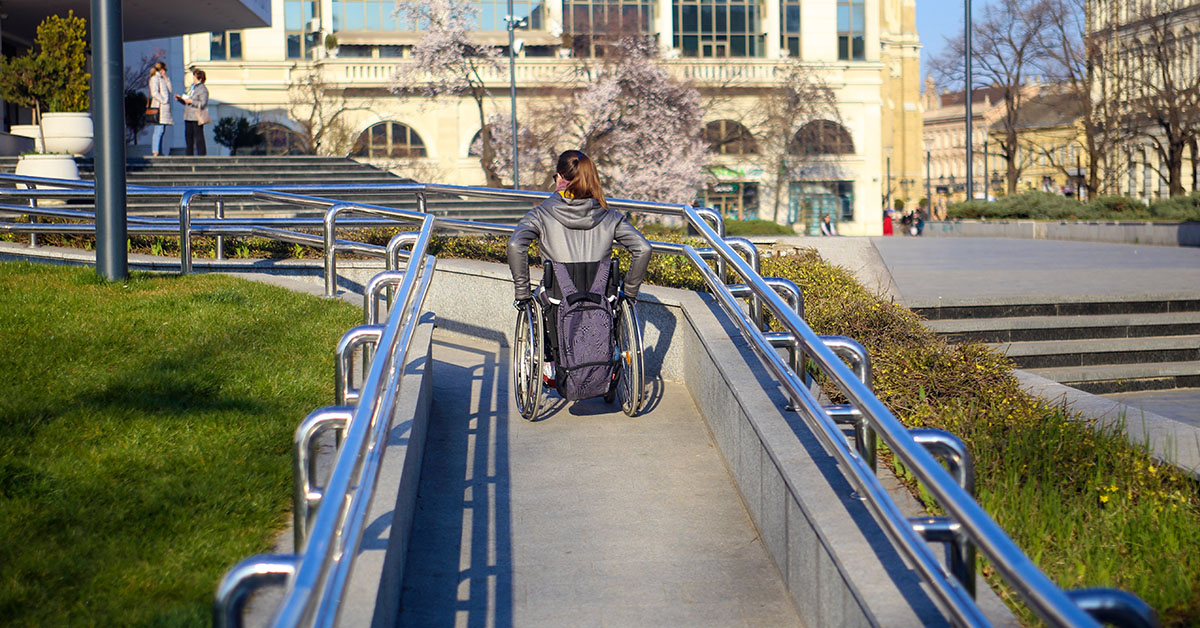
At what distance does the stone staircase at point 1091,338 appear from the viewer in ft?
34.5

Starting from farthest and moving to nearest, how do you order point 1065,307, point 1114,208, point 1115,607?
point 1114,208 → point 1065,307 → point 1115,607

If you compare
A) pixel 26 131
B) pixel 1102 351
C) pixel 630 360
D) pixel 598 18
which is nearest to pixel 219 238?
pixel 630 360

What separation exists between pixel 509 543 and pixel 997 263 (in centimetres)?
1405

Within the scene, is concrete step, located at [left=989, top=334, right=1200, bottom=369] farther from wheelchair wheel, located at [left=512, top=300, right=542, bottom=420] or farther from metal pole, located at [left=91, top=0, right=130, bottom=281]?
metal pole, located at [left=91, top=0, right=130, bottom=281]

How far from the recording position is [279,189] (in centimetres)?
1122

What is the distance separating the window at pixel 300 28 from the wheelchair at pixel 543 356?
57.1m

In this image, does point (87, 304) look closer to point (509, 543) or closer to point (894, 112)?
point (509, 543)

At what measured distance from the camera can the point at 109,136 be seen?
8703mm

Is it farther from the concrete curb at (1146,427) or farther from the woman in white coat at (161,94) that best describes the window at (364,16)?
the concrete curb at (1146,427)

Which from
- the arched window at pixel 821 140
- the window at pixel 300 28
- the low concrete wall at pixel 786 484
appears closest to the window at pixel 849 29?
the arched window at pixel 821 140

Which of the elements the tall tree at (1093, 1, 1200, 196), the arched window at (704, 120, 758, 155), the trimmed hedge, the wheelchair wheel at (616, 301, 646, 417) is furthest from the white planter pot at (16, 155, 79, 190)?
the arched window at (704, 120, 758, 155)

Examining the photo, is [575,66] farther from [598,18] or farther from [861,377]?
[861,377]

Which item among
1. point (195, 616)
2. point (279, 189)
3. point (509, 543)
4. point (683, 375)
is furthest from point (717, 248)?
point (279, 189)

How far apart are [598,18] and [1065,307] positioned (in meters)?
52.6
